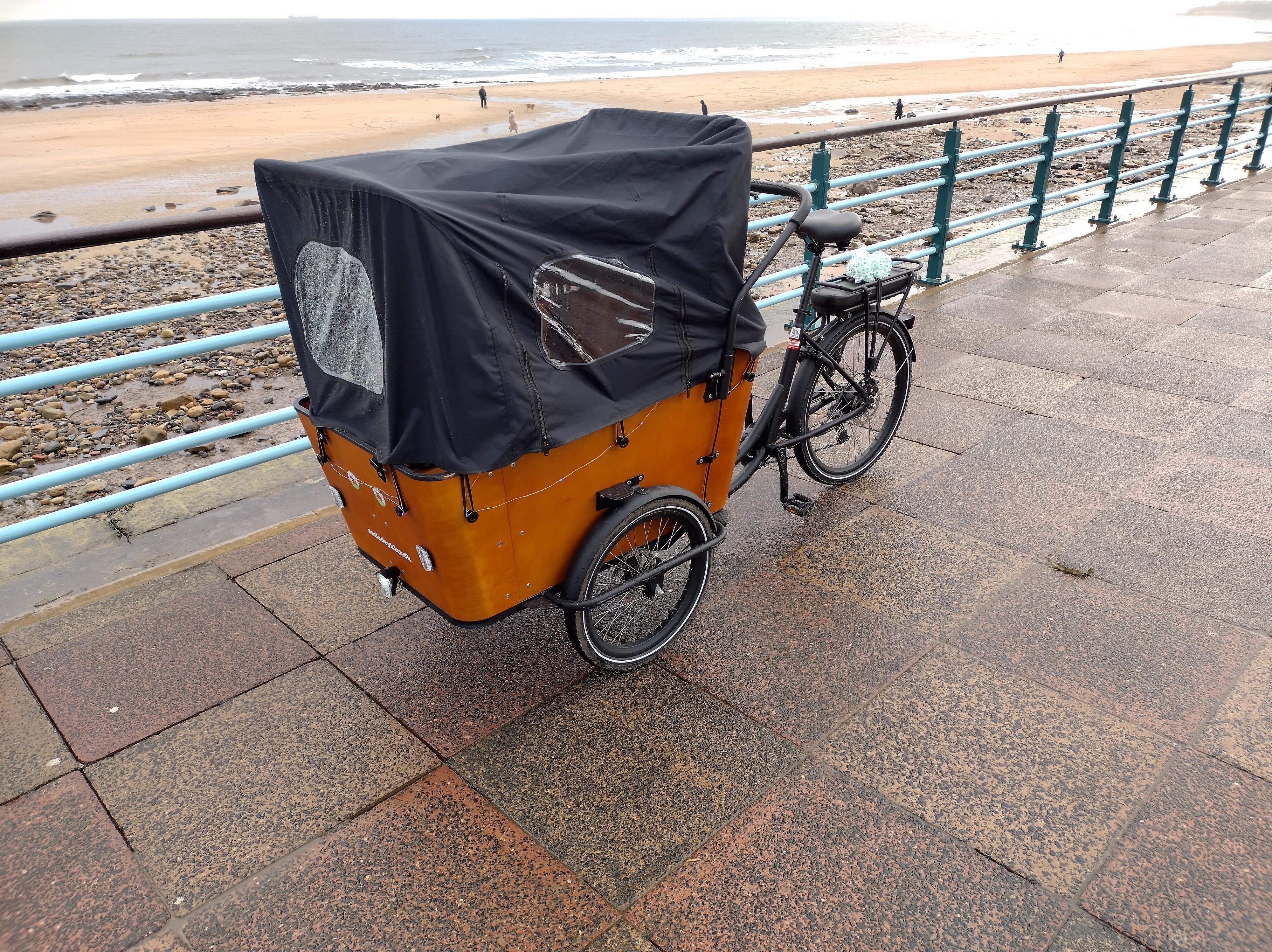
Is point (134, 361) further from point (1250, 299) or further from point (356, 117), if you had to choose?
point (356, 117)

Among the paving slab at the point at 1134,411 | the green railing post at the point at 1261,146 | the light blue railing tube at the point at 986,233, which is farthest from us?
the green railing post at the point at 1261,146

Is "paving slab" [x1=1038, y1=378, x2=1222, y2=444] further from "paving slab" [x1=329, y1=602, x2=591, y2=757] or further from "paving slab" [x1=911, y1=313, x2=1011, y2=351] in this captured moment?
"paving slab" [x1=329, y1=602, x2=591, y2=757]

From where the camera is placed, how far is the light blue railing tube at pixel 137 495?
322 centimetres

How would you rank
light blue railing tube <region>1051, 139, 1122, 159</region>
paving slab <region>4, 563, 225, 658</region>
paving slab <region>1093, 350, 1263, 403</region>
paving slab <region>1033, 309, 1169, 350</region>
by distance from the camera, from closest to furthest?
paving slab <region>4, 563, 225, 658</region>
paving slab <region>1093, 350, 1263, 403</region>
paving slab <region>1033, 309, 1169, 350</region>
light blue railing tube <region>1051, 139, 1122, 159</region>

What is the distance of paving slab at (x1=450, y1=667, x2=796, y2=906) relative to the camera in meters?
2.25

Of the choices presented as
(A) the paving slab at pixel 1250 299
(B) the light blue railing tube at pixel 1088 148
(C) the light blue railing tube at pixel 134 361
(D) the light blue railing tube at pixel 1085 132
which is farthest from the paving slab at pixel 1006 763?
(D) the light blue railing tube at pixel 1085 132

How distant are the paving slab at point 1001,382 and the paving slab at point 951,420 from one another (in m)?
0.08

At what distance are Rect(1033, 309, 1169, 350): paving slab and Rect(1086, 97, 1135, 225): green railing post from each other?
2.64 metres

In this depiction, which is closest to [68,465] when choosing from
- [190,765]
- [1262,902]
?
[190,765]

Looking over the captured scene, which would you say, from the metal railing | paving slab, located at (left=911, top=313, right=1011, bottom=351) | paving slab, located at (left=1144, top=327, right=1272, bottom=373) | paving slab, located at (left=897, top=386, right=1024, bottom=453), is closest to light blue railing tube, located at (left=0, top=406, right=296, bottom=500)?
the metal railing

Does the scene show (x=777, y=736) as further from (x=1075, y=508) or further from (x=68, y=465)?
(x=68, y=465)

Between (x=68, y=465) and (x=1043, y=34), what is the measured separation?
128m

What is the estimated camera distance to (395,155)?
257 centimetres

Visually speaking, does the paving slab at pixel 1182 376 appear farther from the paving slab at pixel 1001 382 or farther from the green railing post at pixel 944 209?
the green railing post at pixel 944 209
